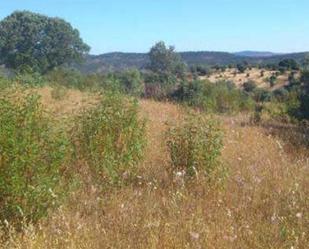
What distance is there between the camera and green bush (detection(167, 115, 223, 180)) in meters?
5.86

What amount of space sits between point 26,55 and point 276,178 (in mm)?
46292

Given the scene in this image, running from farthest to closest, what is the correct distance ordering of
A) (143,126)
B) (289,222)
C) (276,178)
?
(143,126), (276,178), (289,222)

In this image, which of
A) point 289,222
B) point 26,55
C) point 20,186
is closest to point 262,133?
point 289,222

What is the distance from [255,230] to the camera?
4250 mm

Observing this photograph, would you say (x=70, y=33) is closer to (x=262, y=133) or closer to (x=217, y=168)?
(x=262, y=133)

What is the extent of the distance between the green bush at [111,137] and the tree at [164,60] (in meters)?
47.0

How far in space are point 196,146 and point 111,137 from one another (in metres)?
0.96

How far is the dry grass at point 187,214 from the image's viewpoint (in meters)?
3.93

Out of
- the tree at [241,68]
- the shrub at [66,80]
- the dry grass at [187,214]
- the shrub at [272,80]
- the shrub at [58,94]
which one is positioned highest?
the dry grass at [187,214]

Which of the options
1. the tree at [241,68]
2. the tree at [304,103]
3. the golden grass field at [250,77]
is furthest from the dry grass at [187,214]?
the tree at [241,68]

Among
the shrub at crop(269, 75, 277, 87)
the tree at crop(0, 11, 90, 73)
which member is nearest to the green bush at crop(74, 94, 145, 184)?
the shrub at crop(269, 75, 277, 87)

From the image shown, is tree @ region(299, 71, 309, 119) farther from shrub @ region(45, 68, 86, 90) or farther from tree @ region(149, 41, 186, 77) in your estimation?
tree @ region(149, 41, 186, 77)

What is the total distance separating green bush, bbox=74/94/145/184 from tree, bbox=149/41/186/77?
47.0 metres

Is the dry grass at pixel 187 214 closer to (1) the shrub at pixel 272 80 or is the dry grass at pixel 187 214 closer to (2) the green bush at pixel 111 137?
(2) the green bush at pixel 111 137
